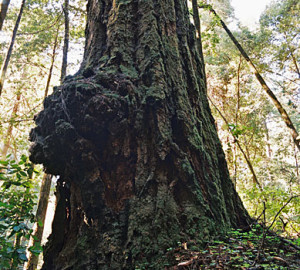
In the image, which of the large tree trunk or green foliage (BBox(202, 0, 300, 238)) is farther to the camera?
green foliage (BBox(202, 0, 300, 238))

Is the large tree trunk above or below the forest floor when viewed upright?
above

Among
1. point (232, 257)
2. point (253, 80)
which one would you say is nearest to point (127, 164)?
point (232, 257)

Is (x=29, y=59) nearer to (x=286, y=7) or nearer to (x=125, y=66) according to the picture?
(x=125, y=66)

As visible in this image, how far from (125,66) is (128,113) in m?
0.64

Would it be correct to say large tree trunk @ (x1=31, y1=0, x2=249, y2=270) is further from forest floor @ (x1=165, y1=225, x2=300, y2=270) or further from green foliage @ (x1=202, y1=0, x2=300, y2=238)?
green foliage @ (x1=202, y1=0, x2=300, y2=238)

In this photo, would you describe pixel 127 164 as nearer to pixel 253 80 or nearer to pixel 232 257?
pixel 232 257

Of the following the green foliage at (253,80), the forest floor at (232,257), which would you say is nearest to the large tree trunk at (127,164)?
the forest floor at (232,257)

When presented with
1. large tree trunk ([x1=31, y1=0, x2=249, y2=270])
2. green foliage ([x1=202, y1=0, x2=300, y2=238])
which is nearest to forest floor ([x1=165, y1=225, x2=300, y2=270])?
large tree trunk ([x1=31, y1=0, x2=249, y2=270])

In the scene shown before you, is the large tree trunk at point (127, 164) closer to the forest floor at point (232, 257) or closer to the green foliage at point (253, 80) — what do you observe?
the forest floor at point (232, 257)

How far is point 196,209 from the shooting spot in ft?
7.61

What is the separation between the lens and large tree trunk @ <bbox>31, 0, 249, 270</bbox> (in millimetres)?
2160

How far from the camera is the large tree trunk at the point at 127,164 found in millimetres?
2160

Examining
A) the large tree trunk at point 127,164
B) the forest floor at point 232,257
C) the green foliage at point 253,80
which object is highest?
the green foliage at point 253,80

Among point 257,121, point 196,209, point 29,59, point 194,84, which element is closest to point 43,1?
point 29,59
